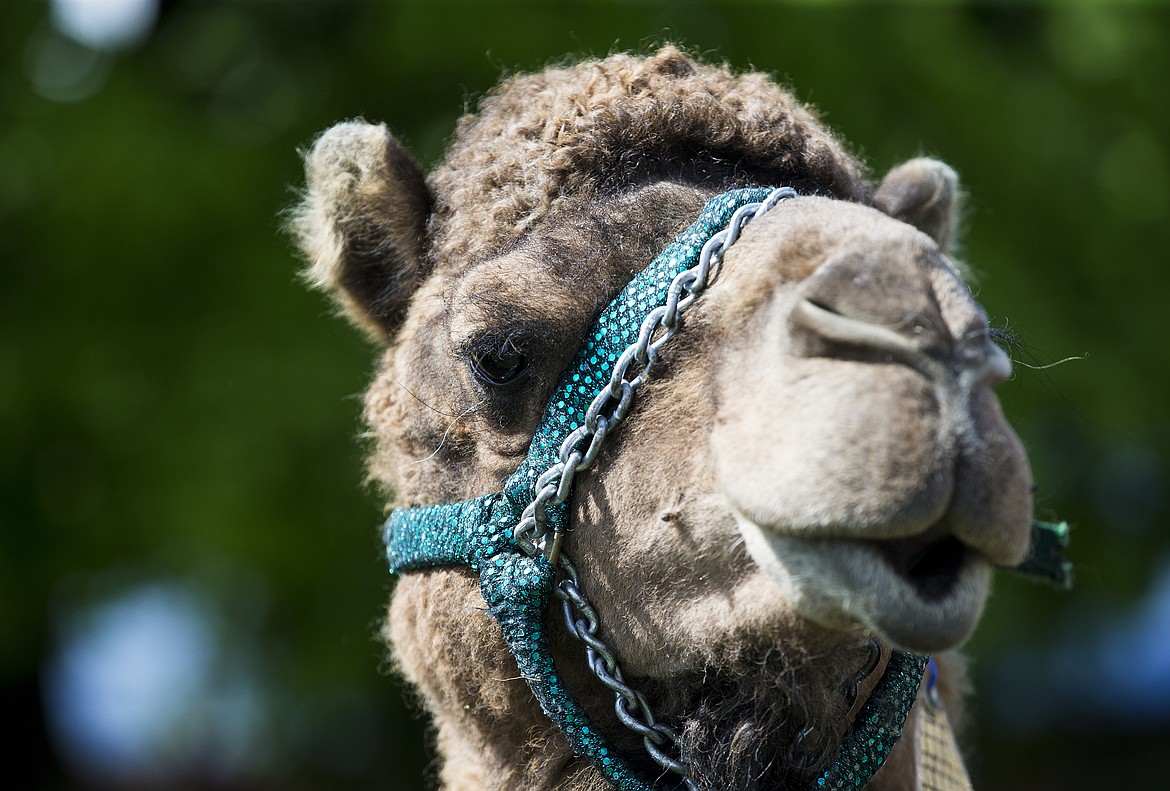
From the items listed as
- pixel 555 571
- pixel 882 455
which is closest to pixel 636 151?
pixel 555 571

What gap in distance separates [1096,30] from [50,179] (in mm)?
7589

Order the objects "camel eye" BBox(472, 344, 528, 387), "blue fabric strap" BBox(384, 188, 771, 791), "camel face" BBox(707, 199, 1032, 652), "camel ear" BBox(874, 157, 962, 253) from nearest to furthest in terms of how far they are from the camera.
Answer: "camel face" BBox(707, 199, 1032, 652)
"blue fabric strap" BBox(384, 188, 771, 791)
"camel eye" BBox(472, 344, 528, 387)
"camel ear" BBox(874, 157, 962, 253)

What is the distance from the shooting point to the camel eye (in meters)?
2.92

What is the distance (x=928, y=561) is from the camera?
2.25 m

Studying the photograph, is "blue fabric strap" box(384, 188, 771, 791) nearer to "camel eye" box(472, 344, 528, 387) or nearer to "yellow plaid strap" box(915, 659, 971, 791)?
"camel eye" box(472, 344, 528, 387)

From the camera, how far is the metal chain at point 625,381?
268 cm

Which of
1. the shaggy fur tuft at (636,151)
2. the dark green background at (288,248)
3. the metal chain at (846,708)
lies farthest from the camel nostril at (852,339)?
the dark green background at (288,248)

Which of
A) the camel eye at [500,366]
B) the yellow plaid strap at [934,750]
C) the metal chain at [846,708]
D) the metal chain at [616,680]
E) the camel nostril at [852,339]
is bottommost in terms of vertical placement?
the yellow plaid strap at [934,750]

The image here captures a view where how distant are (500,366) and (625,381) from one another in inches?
15.2

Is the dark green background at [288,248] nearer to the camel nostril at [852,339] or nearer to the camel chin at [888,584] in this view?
the camel nostril at [852,339]

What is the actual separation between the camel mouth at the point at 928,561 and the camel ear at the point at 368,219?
172 cm

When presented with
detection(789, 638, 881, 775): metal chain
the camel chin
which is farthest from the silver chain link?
the camel chin

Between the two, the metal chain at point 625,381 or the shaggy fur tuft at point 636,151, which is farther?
the shaggy fur tuft at point 636,151

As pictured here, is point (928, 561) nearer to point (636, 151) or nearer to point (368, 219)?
point (636, 151)
